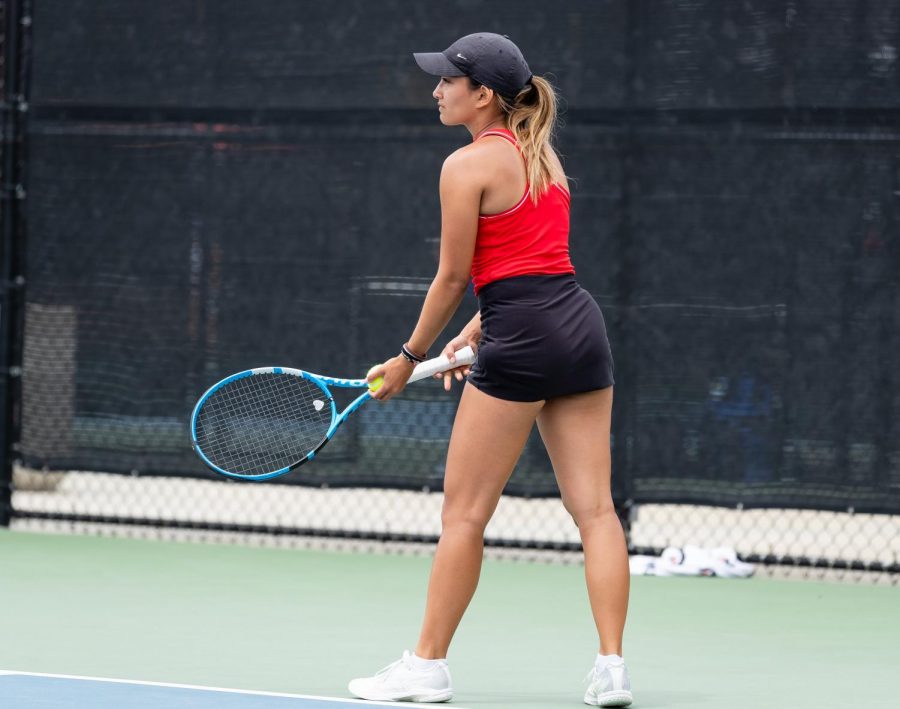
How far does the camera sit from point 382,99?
7.28 meters

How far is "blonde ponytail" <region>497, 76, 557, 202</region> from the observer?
4406mm

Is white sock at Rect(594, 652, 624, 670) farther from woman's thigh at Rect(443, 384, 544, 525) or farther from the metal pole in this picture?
the metal pole

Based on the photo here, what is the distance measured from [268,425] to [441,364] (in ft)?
5.03

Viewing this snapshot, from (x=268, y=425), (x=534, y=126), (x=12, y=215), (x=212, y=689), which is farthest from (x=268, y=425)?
(x=12, y=215)

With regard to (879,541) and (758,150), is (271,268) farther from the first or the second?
(879,541)

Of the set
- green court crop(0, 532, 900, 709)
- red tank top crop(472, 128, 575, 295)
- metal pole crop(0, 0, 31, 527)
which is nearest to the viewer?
red tank top crop(472, 128, 575, 295)

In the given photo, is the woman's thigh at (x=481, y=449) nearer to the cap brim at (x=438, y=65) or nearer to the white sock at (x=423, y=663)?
the white sock at (x=423, y=663)

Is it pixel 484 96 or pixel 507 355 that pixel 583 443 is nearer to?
pixel 507 355

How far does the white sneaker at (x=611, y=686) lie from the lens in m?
4.40

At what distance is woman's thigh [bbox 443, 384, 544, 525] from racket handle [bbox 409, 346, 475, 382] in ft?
0.51

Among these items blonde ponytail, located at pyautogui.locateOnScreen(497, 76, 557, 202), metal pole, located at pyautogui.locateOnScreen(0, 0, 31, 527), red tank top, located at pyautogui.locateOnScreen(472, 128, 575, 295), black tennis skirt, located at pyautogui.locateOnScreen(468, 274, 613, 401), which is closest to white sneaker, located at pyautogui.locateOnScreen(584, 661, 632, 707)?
black tennis skirt, located at pyautogui.locateOnScreen(468, 274, 613, 401)

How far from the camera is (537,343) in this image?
441cm

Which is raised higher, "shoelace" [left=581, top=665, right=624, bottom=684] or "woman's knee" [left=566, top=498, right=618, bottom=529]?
"woman's knee" [left=566, top=498, right=618, bottom=529]

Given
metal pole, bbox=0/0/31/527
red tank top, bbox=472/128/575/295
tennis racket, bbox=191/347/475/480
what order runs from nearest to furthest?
red tank top, bbox=472/128/575/295 → tennis racket, bbox=191/347/475/480 → metal pole, bbox=0/0/31/527
